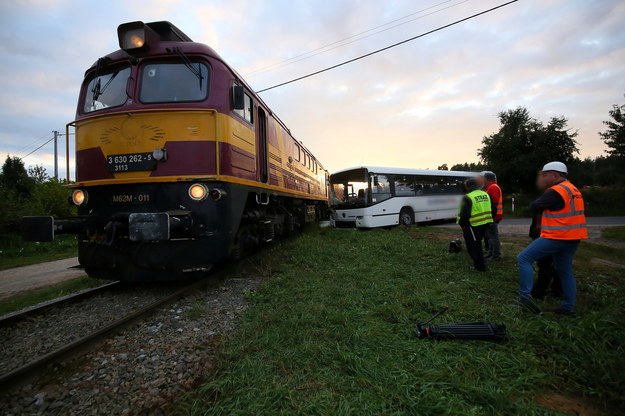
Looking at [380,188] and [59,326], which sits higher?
[380,188]

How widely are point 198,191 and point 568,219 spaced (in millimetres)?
4261

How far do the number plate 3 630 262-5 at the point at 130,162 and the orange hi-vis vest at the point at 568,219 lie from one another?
15.7 feet

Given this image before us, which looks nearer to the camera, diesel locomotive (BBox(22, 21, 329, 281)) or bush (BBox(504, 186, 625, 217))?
diesel locomotive (BBox(22, 21, 329, 281))

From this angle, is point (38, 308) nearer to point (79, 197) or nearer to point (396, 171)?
point (79, 197)

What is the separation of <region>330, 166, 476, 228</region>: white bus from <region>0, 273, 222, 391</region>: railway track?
8121 millimetres

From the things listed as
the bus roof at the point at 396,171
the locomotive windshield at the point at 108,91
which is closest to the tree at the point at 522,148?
the bus roof at the point at 396,171

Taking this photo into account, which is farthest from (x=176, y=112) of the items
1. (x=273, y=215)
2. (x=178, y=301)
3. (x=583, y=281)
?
(x=583, y=281)

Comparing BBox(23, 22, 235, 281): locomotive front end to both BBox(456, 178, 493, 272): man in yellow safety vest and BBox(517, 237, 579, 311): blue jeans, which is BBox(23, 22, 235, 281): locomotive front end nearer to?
BBox(517, 237, 579, 311): blue jeans

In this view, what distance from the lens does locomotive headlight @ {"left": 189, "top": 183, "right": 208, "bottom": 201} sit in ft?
13.9

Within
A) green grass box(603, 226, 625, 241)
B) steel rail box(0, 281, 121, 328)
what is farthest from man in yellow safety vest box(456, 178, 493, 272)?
green grass box(603, 226, 625, 241)

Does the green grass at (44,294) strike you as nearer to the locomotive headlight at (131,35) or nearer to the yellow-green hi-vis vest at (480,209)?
the locomotive headlight at (131,35)

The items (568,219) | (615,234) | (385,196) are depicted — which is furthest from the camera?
(385,196)

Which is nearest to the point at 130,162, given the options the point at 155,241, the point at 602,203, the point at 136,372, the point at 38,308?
the point at 155,241

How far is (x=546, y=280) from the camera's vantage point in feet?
13.1
